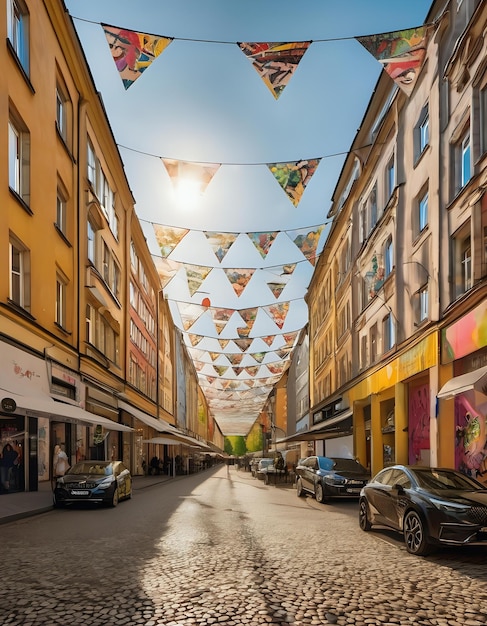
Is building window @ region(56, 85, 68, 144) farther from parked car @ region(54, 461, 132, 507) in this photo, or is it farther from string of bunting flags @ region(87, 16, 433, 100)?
parked car @ region(54, 461, 132, 507)

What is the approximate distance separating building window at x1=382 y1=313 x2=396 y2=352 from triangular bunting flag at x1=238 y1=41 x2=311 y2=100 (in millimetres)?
11697

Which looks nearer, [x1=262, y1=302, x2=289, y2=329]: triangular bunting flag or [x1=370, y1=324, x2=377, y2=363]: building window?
[x1=370, y1=324, x2=377, y2=363]: building window

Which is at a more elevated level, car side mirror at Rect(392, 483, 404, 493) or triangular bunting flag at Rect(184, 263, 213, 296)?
triangular bunting flag at Rect(184, 263, 213, 296)

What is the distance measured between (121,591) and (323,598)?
6.50 feet

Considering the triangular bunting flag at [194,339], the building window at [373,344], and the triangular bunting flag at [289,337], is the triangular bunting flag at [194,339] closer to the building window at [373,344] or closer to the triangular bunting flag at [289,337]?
the triangular bunting flag at [289,337]

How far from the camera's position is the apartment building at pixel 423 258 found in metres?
14.9

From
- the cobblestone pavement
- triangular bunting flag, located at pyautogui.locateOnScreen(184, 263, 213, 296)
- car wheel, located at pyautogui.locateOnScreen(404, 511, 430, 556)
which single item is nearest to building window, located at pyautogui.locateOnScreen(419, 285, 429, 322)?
the cobblestone pavement

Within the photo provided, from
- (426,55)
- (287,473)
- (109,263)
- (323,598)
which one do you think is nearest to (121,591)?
(323,598)

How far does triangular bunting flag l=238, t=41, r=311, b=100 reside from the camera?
13.5 m

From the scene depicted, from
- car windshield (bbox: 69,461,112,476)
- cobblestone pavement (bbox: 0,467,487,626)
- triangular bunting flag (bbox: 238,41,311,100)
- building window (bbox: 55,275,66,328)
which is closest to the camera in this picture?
cobblestone pavement (bbox: 0,467,487,626)

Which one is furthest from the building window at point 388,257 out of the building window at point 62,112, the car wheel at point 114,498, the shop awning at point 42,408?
the car wheel at point 114,498

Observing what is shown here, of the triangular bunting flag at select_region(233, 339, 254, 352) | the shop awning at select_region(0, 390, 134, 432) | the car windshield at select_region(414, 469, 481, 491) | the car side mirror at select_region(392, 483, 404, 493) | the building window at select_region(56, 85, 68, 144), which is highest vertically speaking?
the building window at select_region(56, 85, 68, 144)

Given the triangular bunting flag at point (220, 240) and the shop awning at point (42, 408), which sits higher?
the triangular bunting flag at point (220, 240)

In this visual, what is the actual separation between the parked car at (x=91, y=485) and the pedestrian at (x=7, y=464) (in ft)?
8.13
